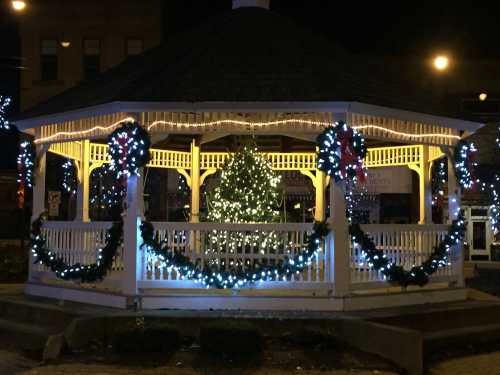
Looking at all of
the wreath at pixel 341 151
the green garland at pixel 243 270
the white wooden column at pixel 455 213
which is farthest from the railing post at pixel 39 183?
the white wooden column at pixel 455 213

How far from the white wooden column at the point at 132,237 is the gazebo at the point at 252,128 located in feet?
0.06

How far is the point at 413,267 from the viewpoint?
1248cm

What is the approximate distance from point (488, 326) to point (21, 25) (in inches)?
1228

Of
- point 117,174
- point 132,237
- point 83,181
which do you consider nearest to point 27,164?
point 83,181

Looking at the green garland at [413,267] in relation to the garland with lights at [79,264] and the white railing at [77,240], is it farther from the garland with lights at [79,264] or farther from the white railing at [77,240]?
the white railing at [77,240]

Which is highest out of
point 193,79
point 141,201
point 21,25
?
point 21,25

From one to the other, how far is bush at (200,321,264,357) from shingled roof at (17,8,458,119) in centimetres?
395

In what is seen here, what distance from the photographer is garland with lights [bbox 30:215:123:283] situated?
39.6 feet

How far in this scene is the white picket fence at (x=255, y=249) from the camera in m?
11.6

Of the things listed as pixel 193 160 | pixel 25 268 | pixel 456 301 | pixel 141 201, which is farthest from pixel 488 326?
pixel 25 268

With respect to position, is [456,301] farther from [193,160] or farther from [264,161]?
[193,160]

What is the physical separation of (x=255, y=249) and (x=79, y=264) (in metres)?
3.28

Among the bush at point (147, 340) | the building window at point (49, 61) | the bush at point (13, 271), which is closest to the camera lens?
the bush at point (147, 340)

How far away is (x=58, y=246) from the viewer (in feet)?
44.1
